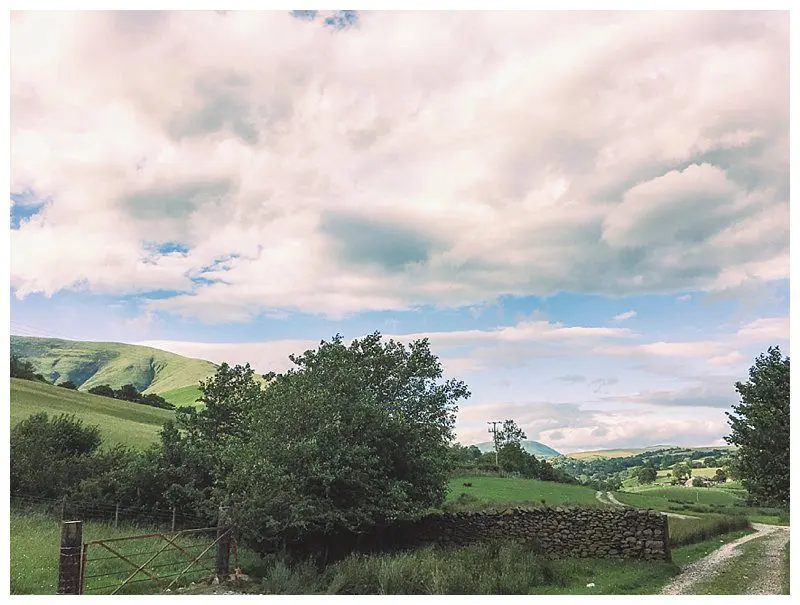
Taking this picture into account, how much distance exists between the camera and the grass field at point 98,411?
44188 mm

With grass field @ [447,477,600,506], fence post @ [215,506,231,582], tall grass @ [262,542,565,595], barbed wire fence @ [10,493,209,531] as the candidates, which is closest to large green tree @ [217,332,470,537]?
fence post @ [215,506,231,582]

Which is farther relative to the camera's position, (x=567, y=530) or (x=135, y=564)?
(x=567, y=530)

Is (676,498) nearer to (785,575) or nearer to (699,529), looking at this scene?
(699,529)

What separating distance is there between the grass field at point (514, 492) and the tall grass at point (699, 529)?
946 cm

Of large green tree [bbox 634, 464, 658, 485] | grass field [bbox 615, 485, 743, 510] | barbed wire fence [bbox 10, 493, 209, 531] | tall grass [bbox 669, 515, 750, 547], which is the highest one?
barbed wire fence [bbox 10, 493, 209, 531]

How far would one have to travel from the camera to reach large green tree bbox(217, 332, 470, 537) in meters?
21.1

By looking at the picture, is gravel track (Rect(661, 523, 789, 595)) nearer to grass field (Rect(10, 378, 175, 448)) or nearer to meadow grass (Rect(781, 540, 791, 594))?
meadow grass (Rect(781, 540, 791, 594))

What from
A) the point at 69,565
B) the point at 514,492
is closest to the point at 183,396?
the point at 514,492

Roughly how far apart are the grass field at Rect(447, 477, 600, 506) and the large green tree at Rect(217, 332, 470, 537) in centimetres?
2034

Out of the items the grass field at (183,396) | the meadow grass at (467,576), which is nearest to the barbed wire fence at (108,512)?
the meadow grass at (467,576)

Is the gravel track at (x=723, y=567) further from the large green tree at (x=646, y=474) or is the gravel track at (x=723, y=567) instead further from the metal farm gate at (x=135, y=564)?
the large green tree at (x=646, y=474)

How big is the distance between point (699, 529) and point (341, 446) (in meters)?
23.1

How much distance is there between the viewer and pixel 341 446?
72.1 feet
